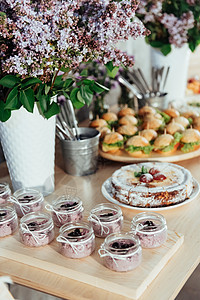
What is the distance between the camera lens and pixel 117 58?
1.23 meters

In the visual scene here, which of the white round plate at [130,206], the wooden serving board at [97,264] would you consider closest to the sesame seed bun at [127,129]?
the white round plate at [130,206]

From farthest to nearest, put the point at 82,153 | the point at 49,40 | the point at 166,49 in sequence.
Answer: the point at 166,49
the point at 82,153
the point at 49,40

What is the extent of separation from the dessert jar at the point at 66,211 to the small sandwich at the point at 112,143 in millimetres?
473

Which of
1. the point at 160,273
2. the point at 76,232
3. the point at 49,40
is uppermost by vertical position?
the point at 49,40

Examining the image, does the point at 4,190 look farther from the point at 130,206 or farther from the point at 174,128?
the point at 174,128

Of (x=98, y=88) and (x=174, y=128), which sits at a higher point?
(x=98, y=88)

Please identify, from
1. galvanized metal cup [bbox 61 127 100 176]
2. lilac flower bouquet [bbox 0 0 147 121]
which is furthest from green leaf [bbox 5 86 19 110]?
galvanized metal cup [bbox 61 127 100 176]

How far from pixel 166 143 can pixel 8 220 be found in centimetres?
75

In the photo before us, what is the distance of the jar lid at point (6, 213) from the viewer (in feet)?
4.00

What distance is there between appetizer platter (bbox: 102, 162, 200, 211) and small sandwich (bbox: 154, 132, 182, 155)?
0.70ft

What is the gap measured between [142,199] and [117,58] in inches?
17.5

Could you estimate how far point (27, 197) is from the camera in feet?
4.39

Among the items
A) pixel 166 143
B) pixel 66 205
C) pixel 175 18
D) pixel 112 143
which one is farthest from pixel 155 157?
pixel 175 18

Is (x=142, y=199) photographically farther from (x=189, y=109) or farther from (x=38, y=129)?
(x=189, y=109)
